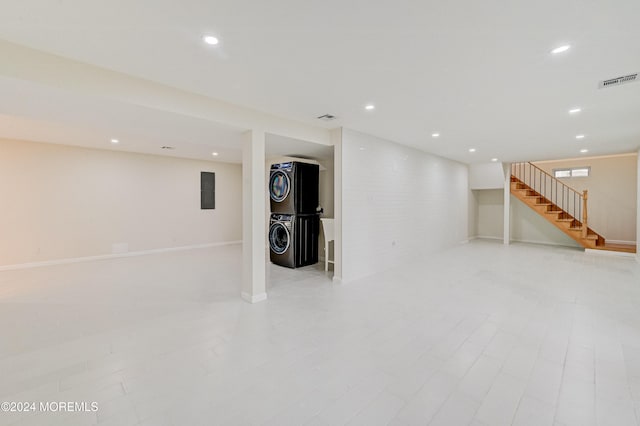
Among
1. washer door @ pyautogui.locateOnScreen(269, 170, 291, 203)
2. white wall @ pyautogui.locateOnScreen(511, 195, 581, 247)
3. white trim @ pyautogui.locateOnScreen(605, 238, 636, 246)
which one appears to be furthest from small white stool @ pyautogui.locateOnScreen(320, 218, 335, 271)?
white trim @ pyautogui.locateOnScreen(605, 238, 636, 246)

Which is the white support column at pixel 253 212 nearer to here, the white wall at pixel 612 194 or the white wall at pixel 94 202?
the white wall at pixel 94 202

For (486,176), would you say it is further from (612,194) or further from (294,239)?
(294,239)

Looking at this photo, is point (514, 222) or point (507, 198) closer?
point (507, 198)

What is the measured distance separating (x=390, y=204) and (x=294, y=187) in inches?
76.2

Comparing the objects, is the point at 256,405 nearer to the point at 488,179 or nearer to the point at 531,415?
the point at 531,415

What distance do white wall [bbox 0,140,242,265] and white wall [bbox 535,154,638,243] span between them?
1099cm

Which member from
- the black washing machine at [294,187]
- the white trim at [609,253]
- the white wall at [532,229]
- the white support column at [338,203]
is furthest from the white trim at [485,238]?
the white support column at [338,203]

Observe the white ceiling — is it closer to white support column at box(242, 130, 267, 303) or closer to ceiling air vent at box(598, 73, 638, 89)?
ceiling air vent at box(598, 73, 638, 89)

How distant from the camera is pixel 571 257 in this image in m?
6.54

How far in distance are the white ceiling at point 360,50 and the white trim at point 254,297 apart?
2275 mm

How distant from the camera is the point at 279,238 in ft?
19.0

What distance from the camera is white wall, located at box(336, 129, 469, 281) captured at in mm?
4605

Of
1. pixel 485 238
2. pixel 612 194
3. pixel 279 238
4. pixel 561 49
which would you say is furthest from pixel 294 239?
pixel 612 194

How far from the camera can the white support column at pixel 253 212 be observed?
364cm
